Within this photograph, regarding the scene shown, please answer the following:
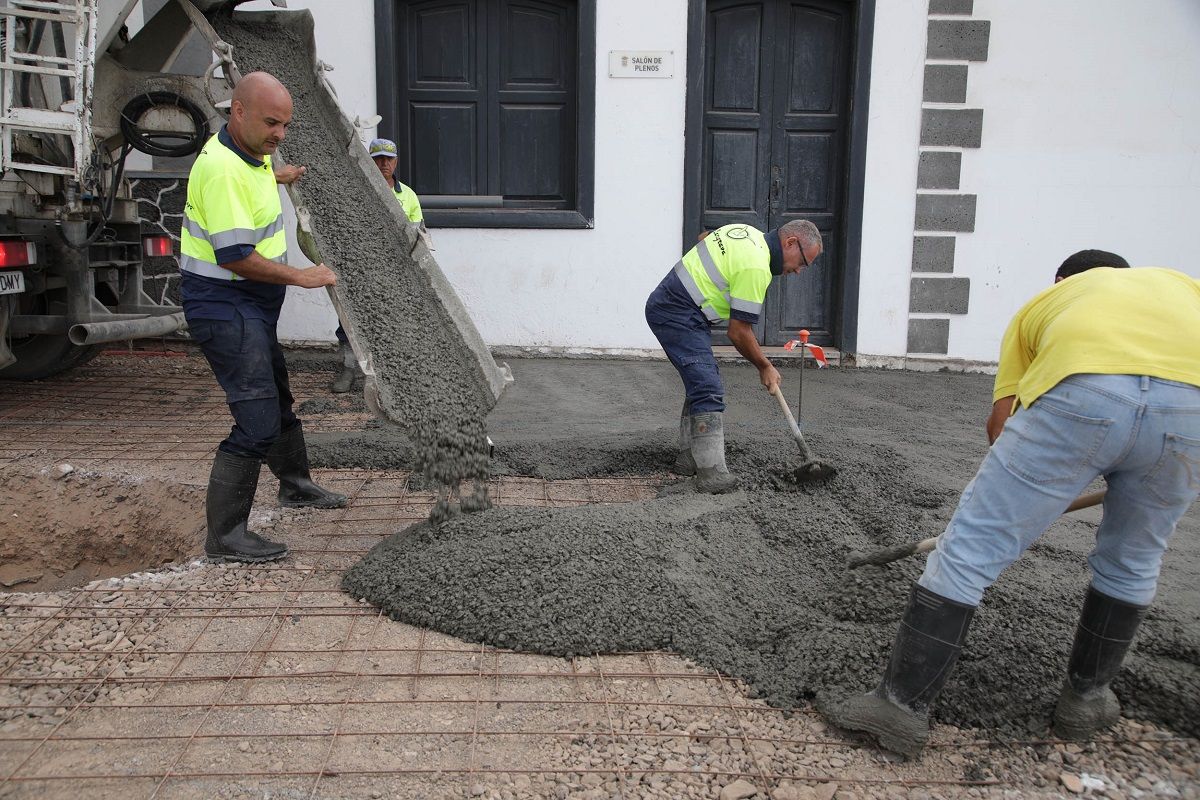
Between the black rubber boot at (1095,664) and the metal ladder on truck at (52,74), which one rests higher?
the metal ladder on truck at (52,74)

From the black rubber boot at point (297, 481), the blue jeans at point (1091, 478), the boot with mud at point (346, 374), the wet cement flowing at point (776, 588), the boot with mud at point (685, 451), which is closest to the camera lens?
the blue jeans at point (1091, 478)

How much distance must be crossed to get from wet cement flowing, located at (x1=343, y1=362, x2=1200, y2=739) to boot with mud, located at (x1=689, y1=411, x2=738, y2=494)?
0.38ft

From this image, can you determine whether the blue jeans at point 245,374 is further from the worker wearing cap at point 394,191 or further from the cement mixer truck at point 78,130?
the worker wearing cap at point 394,191

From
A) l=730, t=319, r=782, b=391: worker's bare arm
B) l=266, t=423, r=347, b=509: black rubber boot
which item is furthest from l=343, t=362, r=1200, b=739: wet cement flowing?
l=266, t=423, r=347, b=509: black rubber boot

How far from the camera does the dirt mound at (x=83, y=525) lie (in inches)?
168

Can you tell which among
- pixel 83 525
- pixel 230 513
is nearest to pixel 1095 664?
pixel 230 513

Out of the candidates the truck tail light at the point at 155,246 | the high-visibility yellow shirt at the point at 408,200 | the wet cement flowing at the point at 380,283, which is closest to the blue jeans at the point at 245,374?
the wet cement flowing at the point at 380,283

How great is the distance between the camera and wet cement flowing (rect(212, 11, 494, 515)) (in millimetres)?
3656

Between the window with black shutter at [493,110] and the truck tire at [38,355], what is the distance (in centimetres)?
262

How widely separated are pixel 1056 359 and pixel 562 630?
64.0 inches

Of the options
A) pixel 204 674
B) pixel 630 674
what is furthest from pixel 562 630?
pixel 204 674

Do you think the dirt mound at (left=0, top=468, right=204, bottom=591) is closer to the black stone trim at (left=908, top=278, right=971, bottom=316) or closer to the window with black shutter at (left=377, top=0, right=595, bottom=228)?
the window with black shutter at (left=377, top=0, right=595, bottom=228)

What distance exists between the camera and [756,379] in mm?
7020

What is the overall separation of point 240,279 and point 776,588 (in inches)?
88.6
